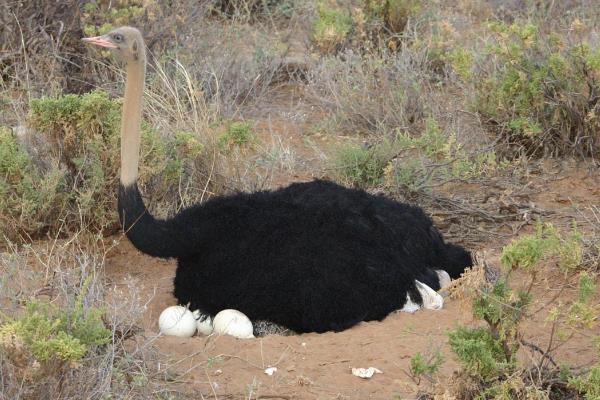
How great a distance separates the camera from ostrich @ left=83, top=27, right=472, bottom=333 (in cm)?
514

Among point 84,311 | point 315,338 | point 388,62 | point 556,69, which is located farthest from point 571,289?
point 388,62

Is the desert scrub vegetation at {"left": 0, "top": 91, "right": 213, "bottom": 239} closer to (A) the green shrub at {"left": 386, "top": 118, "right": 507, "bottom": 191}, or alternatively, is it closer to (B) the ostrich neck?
(B) the ostrich neck

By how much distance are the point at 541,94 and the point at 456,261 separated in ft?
6.46

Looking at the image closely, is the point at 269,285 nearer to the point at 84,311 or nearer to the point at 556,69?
the point at 84,311

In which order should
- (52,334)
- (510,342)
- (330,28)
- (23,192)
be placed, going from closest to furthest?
(52,334)
(510,342)
(23,192)
(330,28)

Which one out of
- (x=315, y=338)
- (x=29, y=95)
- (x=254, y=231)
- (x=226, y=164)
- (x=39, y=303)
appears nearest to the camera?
(x=39, y=303)

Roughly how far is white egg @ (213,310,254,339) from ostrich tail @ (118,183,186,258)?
40 centimetres

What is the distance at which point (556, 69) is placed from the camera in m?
7.22

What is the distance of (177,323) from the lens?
5.10 metres

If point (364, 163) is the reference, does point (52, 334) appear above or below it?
above

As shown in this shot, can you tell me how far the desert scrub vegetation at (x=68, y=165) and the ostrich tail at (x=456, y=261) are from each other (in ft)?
5.24

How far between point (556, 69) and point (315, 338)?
3090mm

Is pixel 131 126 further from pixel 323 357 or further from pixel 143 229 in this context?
pixel 323 357

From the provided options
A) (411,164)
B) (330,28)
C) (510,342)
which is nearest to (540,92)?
(411,164)
